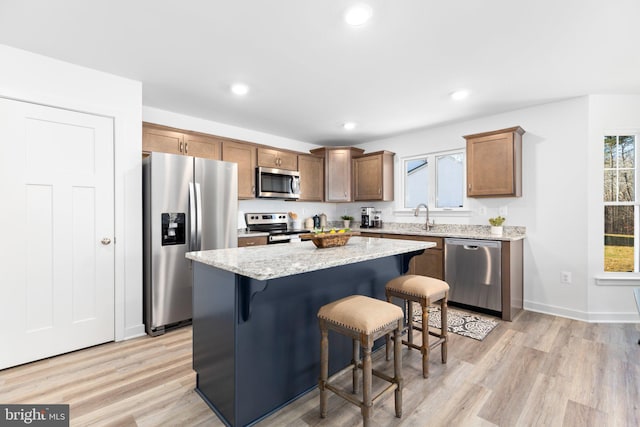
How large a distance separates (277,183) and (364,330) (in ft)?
10.6

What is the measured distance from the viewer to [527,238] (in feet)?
12.0

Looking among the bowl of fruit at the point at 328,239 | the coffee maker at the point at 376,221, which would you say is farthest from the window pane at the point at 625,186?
the bowl of fruit at the point at 328,239

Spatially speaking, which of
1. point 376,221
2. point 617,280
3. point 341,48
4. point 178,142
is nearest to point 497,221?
point 617,280

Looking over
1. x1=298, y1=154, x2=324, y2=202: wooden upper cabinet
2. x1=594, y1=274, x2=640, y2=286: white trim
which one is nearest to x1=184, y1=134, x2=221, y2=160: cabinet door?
x1=298, y1=154, x2=324, y2=202: wooden upper cabinet

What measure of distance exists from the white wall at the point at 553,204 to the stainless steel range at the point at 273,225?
110 inches

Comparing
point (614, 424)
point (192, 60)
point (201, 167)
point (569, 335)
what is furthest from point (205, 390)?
point (569, 335)

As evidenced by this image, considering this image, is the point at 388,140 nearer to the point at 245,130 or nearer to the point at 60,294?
the point at 245,130

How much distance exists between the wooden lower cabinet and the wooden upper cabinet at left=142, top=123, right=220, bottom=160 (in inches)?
44.7

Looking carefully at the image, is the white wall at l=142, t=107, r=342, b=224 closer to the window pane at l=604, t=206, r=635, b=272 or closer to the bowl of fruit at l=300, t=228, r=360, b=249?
the bowl of fruit at l=300, t=228, r=360, b=249

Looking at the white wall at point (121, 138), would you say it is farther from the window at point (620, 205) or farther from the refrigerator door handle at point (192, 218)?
the window at point (620, 205)

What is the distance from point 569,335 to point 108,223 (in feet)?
14.5

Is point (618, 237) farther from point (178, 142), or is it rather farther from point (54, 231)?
point (54, 231)

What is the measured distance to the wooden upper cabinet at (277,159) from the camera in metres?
4.35

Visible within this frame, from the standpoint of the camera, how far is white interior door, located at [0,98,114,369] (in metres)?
2.28
